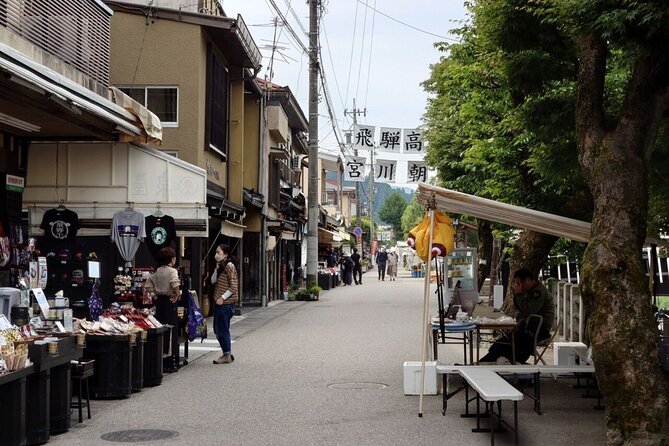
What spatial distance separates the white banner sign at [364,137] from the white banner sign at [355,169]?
3.56m

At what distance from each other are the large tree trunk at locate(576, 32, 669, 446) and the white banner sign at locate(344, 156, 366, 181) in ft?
82.1

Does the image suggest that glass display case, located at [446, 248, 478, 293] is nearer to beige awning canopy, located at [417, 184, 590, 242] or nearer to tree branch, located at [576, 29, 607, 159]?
beige awning canopy, located at [417, 184, 590, 242]

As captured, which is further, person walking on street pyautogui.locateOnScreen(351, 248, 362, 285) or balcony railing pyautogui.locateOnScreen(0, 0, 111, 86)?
person walking on street pyautogui.locateOnScreen(351, 248, 362, 285)

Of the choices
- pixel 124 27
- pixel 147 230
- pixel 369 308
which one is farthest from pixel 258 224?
pixel 147 230

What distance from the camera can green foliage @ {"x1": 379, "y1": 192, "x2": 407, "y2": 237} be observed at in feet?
489

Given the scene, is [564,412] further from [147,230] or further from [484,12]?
[147,230]

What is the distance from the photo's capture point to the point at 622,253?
799 cm

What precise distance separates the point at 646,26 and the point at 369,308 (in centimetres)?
2178

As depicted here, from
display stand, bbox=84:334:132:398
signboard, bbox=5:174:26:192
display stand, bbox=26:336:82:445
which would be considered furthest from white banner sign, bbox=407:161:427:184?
display stand, bbox=26:336:82:445

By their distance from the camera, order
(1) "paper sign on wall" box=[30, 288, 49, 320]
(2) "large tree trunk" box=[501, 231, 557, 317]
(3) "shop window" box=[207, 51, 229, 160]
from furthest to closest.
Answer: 1. (3) "shop window" box=[207, 51, 229, 160]
2. (2) "large tree trunk" box=[501, 231, 557, 317]
3. (1) "paper sign on wall" box=[30, 288, 49, 320]

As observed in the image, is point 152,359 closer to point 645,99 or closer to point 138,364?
point 138,364

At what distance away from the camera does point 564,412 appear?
410 inches

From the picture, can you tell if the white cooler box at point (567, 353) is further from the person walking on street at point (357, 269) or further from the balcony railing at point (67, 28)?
the person walking on street at point (357, 269)

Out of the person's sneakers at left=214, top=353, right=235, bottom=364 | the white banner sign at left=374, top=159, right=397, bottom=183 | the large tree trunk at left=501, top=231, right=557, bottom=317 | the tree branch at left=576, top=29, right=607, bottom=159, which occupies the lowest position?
the person's sneakers at left=214, top=353, right=235, bottom=364
